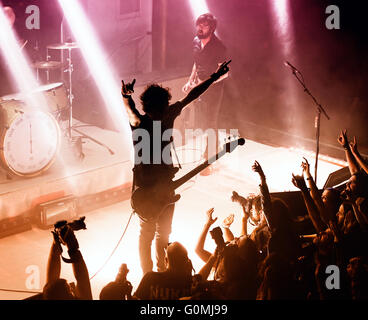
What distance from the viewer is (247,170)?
8.00 meters

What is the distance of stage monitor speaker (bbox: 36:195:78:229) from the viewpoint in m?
6.18

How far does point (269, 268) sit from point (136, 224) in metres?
3.47

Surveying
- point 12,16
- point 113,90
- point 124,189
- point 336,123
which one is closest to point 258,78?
point 336,123

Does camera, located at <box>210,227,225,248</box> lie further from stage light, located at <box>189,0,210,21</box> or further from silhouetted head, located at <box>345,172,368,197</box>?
stage light, located at <box>189,0,210,21</box>

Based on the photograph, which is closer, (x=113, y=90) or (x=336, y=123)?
(x=336, y=123)

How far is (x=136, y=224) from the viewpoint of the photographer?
248 inches

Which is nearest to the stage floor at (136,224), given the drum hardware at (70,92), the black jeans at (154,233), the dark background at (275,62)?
the dark background at (275,62)

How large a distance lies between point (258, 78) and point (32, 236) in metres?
4.91

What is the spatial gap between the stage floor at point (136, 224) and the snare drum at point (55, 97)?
1.50 metres

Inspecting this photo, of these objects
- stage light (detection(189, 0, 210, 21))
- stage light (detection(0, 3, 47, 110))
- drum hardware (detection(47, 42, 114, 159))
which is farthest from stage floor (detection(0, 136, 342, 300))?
stage light (detection(0, 3, 47, 110))

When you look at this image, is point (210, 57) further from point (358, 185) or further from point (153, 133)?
point (358, 185)

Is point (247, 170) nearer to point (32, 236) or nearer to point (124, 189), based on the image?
point (124, 189)

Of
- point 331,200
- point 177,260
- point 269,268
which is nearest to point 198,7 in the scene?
point 331,200
